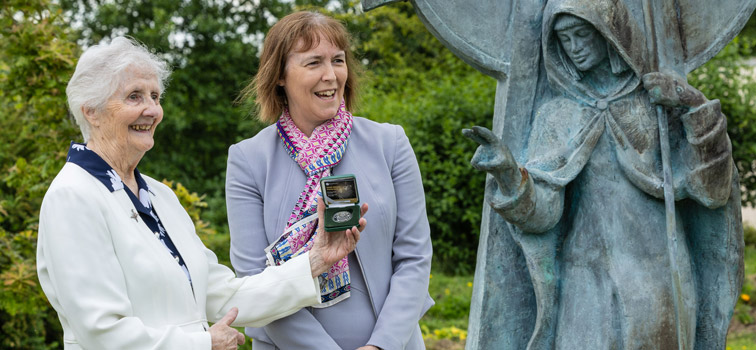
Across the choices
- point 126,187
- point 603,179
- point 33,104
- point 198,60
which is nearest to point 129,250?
point 126,187

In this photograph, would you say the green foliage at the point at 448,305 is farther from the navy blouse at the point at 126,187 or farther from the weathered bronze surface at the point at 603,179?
the navy blouse at the point at 126,187

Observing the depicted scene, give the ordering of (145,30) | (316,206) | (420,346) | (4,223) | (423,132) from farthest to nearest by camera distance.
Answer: (145,30) → (423,132) → (4,223) → (420,346) → (316,206)

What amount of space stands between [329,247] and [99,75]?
87cm

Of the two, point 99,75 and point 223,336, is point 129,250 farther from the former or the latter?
point 99,75

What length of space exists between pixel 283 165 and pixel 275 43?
405 mm

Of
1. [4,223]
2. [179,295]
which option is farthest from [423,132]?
[179,295]

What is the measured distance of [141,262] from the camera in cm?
251

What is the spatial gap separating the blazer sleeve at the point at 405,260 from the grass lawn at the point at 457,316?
342cm

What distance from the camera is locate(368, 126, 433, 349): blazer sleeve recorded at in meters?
2.85

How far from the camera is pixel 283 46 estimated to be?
297 centimetres

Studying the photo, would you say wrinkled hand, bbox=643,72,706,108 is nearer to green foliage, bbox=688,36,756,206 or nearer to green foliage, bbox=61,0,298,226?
green foliage, bbox=688,36,756,206

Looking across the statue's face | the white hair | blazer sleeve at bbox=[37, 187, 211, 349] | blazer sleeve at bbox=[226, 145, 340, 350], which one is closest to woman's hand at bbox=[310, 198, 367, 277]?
blazer sleeve at bbox=[226, 145, 340, 350]

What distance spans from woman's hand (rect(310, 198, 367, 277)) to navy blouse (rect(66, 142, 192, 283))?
0.40 m

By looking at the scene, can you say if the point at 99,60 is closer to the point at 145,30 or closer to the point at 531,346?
the point at 531,346
